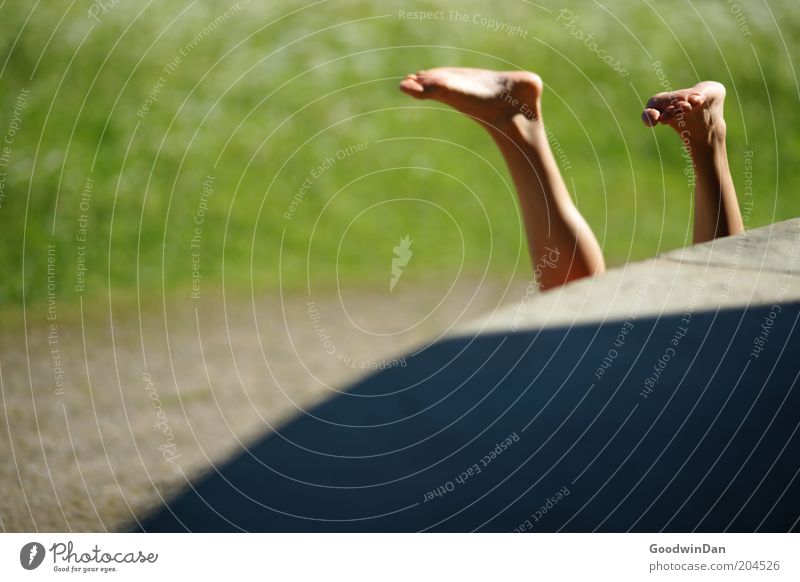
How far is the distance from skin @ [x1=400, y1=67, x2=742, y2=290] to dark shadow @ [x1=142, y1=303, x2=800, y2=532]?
0.94ft

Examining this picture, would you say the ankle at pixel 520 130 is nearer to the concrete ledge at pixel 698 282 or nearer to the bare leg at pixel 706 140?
the bare leg at pixel 706 140

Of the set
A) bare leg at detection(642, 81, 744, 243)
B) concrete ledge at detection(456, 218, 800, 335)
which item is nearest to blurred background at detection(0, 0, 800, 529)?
concrete ledge at detection(456, 218, 800, 335)

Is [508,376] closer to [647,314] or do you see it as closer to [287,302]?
[647,314]

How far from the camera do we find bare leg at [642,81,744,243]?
7.73 feet

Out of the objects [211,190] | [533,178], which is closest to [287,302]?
[211,190]

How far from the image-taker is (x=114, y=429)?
377 cm

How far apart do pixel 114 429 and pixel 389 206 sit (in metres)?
2.80

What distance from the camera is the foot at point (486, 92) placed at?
8.43 feet

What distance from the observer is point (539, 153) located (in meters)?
2.67

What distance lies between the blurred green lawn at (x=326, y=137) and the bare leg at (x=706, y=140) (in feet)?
9.49

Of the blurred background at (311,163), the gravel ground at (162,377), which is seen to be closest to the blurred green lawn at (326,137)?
the blurred background at (311,163)

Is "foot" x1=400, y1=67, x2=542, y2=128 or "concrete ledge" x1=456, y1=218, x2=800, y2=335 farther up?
"foot" x1=400, y1=67, x2=542, y2=128

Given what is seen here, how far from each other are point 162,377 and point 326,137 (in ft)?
8.18

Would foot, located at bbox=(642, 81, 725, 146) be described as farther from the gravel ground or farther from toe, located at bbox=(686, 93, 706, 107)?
the gravel ground
